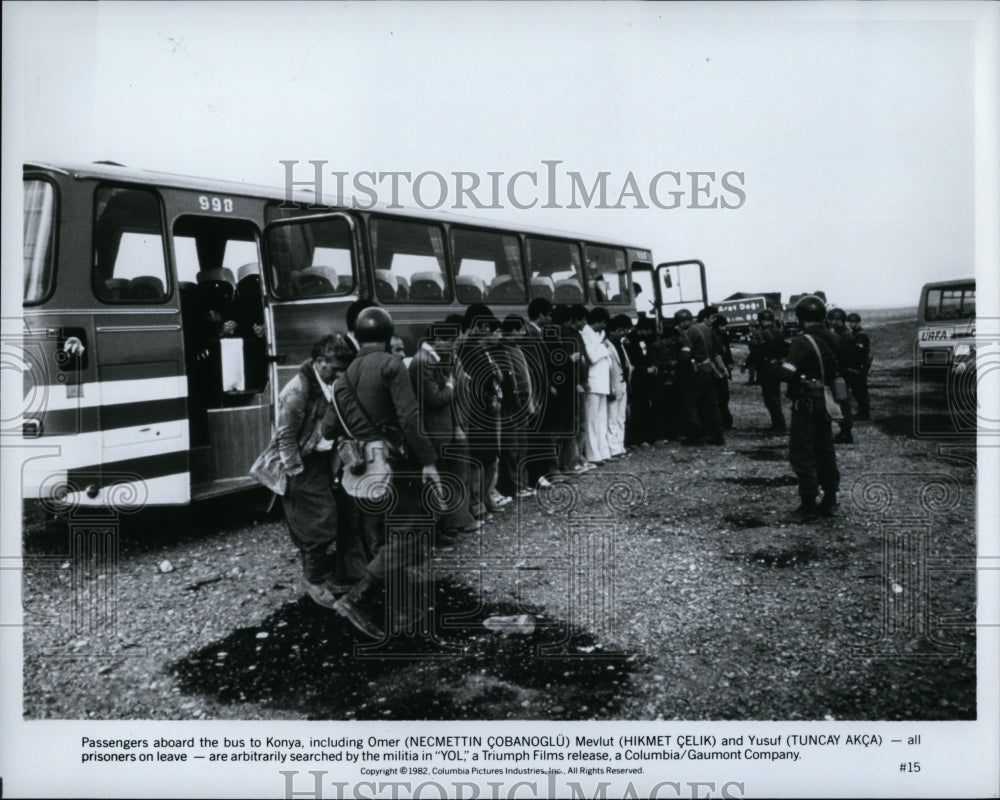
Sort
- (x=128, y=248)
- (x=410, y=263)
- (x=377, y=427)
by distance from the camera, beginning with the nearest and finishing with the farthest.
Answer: (x=377, y=427) → (x=128, y=248) → (x=410, y=263)

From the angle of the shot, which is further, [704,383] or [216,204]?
[704,383]

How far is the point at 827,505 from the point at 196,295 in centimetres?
441

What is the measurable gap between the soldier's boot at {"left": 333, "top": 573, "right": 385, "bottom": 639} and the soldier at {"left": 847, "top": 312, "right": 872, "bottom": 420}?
2905 mm

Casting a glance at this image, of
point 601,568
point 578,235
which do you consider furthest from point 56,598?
point 578,235

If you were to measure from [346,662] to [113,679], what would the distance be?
1.15 meters

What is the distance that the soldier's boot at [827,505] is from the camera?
453cm

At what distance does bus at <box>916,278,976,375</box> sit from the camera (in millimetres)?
4039

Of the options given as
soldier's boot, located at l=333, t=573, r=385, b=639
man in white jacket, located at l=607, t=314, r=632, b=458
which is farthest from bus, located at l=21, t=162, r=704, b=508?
soldier's boot, located at l=333, t=573, r=385, b=639

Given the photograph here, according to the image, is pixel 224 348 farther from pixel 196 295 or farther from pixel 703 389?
pixel 703 389

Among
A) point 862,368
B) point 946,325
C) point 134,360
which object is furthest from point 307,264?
point 946,325

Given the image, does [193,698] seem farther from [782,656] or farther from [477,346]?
[782,656]

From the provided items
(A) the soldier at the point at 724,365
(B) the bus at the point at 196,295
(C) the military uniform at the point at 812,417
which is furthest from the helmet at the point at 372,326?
(A) the soldier at the point at 724,365

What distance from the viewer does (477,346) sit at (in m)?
4.84

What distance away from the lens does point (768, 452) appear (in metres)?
5.11
